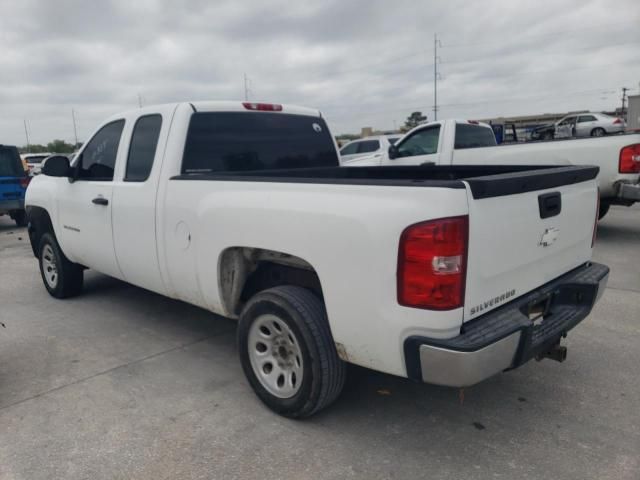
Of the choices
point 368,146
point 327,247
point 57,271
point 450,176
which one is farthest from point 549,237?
point 368,146

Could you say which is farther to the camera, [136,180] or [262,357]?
[136,180]

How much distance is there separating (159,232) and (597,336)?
3.57 m

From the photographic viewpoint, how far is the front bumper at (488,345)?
91.9 inches

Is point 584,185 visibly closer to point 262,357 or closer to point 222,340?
point 262,357

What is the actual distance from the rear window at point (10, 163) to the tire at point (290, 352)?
10805 millimetres

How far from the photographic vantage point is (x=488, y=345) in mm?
2359

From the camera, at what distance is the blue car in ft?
37.7

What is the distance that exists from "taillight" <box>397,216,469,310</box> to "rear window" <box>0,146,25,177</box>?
1196 cm

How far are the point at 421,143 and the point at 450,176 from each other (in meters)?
5.09

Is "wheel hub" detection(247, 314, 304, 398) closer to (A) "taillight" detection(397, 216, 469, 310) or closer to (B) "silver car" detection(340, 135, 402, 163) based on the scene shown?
(A) "taillight" detection(397, 216, 469, 310)

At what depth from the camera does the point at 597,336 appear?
4.29 metres

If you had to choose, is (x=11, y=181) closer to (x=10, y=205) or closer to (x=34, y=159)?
(x=10, y=205)

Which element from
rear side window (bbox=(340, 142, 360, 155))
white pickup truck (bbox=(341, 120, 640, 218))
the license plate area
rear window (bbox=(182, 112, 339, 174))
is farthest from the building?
the license plate area

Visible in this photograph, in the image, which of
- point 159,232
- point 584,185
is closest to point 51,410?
point 159,232
